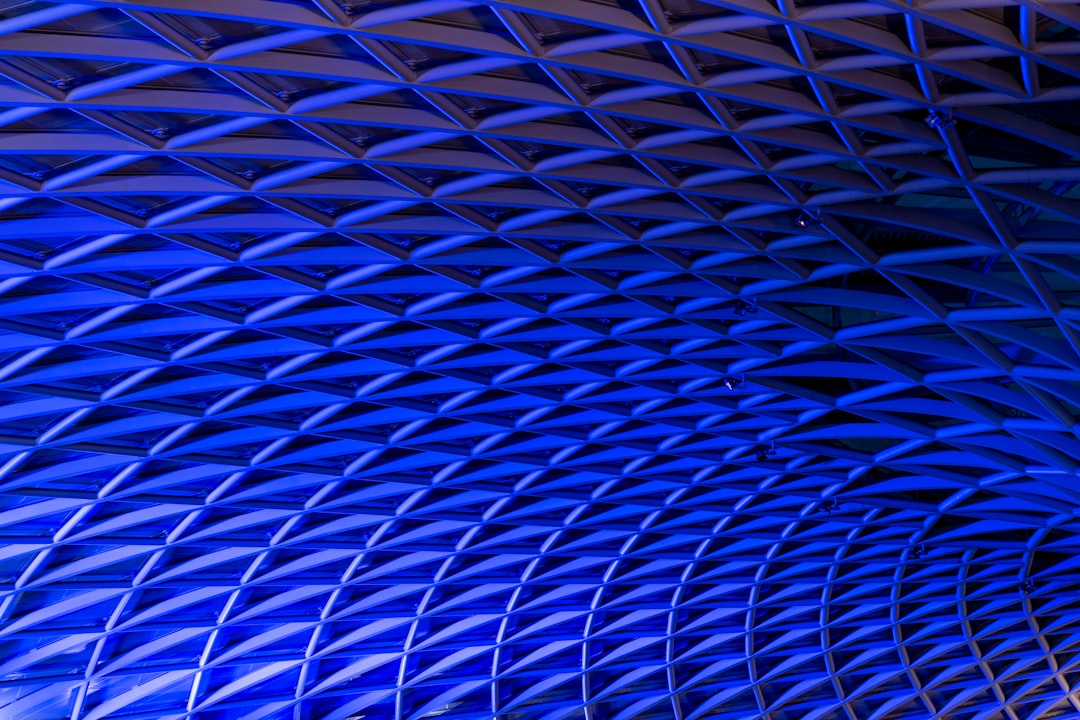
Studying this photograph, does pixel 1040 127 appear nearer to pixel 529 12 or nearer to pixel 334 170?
pixel 529 12

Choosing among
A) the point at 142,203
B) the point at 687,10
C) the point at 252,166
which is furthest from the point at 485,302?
the point at 687,10

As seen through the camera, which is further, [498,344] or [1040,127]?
[498,344]

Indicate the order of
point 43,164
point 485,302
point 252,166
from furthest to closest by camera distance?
point 485,302 → point 252,166 → point 43,164

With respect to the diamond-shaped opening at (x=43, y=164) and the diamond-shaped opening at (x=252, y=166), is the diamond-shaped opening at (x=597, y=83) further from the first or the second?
the diamond-shaped opening at (x=43, y=164)

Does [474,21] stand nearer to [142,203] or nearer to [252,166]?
[252,166]

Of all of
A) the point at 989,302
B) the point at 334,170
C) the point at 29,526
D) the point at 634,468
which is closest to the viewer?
the point at 334,170

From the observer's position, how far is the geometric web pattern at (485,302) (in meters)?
17.8

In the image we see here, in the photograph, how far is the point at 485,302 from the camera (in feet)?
95.5

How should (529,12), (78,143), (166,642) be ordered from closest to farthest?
(529,12) < (78,143) < (166,642)

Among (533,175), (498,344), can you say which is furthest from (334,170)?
(498,344)

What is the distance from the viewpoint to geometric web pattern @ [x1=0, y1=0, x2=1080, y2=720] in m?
17.8

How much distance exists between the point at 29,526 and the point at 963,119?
111 ft

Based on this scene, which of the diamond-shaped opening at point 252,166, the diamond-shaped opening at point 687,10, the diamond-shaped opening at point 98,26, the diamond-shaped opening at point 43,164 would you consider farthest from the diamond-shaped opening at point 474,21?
the diamond-shaped opening at point 43,164

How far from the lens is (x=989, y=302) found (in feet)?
92.3
